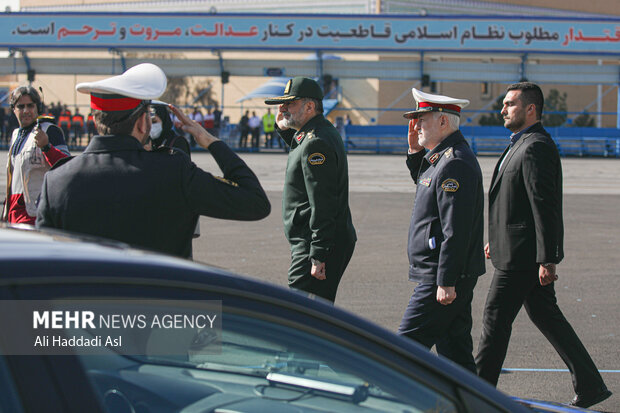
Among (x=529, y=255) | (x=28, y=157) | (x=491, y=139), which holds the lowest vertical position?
(x=529, y=255)

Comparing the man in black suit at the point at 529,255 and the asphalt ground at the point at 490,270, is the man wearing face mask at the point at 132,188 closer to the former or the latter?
the man in black suit at the point at 529,255

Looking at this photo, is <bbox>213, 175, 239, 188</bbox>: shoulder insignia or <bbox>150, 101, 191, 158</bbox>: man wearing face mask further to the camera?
<bbox>150, 101, 191, 158</bbox>: man wearing face mask

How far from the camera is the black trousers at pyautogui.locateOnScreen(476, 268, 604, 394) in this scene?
4402 mm

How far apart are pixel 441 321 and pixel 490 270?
4981 mm

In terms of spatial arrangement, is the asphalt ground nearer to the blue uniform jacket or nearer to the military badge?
the blue uniform jacket

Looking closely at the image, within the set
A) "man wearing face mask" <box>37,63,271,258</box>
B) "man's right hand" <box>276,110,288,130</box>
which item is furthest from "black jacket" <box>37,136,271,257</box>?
"man's right hand" <box>276,110,288,130</box>

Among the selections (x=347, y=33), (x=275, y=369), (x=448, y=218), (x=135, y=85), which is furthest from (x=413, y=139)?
(x=347, y=33)

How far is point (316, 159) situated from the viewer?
173 inches

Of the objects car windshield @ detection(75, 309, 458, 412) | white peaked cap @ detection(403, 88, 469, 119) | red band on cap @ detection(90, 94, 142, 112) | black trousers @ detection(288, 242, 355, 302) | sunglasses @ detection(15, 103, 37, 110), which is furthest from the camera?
sunglasses @ detection(15, 103, 37, 110)

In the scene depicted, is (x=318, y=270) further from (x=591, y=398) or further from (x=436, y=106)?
(x=591, y=398)

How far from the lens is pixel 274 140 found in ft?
115

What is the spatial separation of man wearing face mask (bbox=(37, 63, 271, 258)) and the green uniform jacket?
1.34 meters

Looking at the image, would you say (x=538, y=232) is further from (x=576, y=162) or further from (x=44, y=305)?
(x=576, y=162)

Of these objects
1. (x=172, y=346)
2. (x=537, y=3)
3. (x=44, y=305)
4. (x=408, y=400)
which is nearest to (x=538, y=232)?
(x=408, y=400)
